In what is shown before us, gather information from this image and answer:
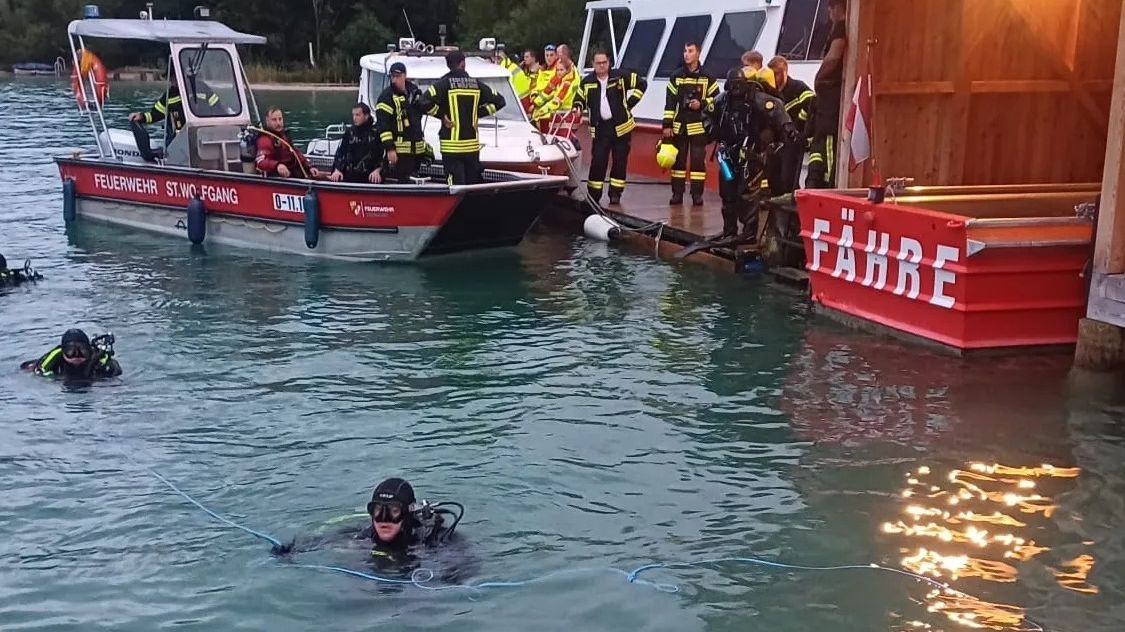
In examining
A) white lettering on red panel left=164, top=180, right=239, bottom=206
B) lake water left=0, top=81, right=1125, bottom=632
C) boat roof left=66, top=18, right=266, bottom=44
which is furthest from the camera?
boat roof left=66, top=18, right=266, bottom=44

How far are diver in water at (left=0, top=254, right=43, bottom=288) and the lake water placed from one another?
41 centimetres

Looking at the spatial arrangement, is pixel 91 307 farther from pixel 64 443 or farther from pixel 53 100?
pixel 53 100

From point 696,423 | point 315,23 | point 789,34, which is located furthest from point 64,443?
point 315,23

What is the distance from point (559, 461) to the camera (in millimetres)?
7754

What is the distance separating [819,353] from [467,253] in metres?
5.33

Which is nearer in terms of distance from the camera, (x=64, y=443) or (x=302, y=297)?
(x=64, y=443)

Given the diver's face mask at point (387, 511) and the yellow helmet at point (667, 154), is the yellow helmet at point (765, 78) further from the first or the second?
the diver's face mask at point (387, 511)

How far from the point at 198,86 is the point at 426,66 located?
297cm

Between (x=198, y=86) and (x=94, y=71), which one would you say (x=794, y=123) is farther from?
(x=94, y=71)

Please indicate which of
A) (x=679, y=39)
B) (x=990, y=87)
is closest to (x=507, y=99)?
(x=679, y=39)

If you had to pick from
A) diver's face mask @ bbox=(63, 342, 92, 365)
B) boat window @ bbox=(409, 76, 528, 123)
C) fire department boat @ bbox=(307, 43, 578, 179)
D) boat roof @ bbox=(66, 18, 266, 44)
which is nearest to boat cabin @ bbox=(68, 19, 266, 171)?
boat roof @ bbox=(66, 18, 266, 44)

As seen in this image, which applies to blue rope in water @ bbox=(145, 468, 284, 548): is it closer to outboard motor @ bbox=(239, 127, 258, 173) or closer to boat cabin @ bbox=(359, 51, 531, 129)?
outboard motor @ bbox=(239, 127, 258, 173)

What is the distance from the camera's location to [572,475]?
753cm

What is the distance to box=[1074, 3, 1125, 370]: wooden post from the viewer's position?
8.83 m
